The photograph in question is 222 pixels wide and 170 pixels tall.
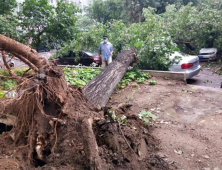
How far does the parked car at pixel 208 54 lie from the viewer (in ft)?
43.1

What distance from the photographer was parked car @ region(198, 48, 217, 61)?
43.1 feet

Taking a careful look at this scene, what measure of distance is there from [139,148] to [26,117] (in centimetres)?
182

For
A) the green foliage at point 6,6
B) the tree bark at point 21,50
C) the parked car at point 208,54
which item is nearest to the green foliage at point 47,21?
the green foliage at point 6,6

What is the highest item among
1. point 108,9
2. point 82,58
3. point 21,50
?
point 108,9

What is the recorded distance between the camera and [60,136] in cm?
318

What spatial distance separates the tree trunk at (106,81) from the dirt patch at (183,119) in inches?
19.1

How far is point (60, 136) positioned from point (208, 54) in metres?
12.5

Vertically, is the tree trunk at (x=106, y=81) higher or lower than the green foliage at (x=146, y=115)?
higher

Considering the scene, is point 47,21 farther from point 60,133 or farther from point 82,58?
point 60,133

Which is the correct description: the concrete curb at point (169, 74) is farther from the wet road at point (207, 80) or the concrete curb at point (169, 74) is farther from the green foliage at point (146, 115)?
the green foliage at point (146, 115)

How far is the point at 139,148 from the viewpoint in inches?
136

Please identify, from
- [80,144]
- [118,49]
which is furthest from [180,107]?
[118,49]

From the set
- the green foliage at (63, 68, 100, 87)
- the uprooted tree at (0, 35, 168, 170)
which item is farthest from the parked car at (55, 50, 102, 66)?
the uprooted tree at (0, 35, 168, 170)

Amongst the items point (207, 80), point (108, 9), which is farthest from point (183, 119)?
point (108, 9)
